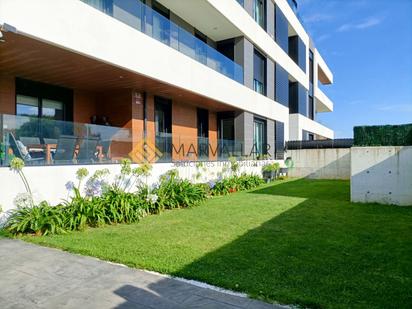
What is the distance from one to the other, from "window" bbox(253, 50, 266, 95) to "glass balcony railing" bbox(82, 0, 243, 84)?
3833 mm

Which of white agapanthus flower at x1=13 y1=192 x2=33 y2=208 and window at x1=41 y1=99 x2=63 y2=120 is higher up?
window at x1=41 y1=99 x2=63 y2=120

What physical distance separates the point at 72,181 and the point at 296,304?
20.2 ft

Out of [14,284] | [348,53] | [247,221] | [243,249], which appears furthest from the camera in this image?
[348,53]

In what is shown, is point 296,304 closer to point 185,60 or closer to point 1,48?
point 1,48

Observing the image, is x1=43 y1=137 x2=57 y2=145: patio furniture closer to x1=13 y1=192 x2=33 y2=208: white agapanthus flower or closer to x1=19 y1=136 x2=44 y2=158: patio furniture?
x1=19 y1=136 x2=44 y2=158: patio furniture

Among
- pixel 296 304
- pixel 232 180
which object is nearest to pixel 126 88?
pixel 232 180

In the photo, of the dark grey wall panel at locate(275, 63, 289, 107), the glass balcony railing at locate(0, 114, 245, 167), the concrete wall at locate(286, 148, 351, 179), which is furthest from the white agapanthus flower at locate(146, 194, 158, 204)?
the dark grey wall panel at locate(275, 63, 289, 107)

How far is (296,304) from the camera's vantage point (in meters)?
3.17

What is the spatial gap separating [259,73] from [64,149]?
14413mm

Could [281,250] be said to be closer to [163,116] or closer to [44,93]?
[44,93]

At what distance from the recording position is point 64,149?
7508mm

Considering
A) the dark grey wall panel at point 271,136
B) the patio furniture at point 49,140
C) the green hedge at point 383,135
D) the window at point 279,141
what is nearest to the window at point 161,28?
the patio furniture at point 49,140

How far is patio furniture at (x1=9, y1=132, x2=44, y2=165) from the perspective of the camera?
21.5 ft

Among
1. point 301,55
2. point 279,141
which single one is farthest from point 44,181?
point 301,55
